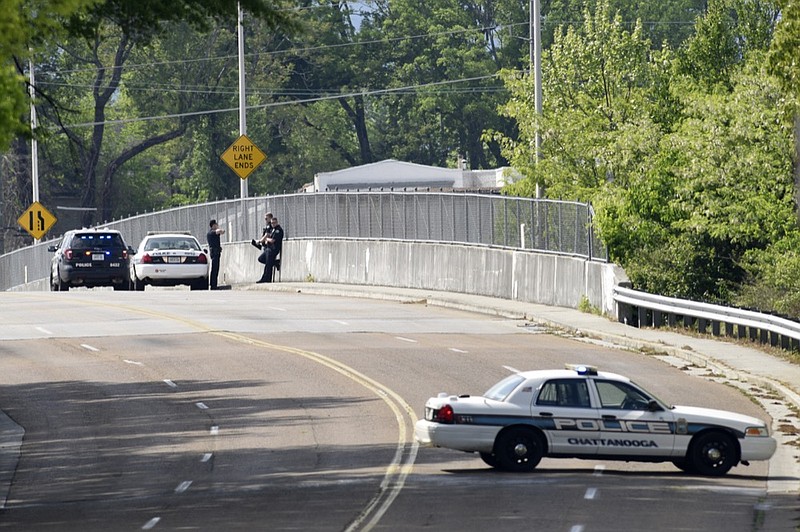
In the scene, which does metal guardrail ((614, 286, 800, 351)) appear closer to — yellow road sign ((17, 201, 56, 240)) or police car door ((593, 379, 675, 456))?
police car door ((593, 379, 675, 456))

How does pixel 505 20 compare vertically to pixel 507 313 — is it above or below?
above

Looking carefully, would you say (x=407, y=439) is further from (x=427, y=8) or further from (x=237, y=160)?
(x=427, y=8)

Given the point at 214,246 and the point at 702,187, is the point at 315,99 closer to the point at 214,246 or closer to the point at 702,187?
the point at 214,246

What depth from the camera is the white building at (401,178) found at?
81.5 meters

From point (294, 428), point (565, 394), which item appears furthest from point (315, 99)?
point (565, 394)

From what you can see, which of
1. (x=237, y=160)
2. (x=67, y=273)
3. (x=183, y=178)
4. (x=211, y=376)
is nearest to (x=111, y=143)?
(x=183, y=178)

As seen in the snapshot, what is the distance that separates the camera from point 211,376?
28531 mm

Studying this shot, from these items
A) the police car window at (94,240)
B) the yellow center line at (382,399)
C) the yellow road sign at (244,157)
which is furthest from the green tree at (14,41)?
the yellow road sign at (244,157)

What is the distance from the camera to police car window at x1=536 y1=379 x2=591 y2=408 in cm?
1955

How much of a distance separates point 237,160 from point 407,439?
3481 cm

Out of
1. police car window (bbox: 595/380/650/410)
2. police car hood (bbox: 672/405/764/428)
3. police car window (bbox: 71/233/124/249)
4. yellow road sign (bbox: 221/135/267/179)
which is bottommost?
police car hood (bbox: 672/405/764/428)

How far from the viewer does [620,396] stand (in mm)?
19719

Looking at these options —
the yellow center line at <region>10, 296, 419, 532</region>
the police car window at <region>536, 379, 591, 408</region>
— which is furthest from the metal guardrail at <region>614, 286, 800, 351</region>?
the police car window at <region>536, 379, 591, 408</region>

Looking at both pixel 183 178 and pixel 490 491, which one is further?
pixel 183 178
